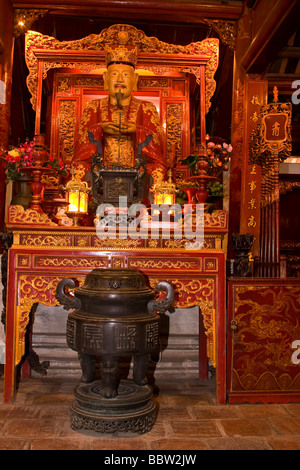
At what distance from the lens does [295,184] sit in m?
6.15

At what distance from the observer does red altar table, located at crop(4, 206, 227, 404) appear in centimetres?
296

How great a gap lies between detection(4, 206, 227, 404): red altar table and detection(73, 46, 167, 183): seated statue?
1.11 meters

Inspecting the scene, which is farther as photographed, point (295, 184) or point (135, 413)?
point (295, 184)

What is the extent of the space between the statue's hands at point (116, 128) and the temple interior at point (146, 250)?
25 millimetres

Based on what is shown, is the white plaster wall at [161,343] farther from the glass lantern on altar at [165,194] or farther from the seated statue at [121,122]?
the seated statue at [121,122]

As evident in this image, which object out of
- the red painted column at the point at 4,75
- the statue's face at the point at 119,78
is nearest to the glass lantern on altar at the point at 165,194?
the statue's face at the point at 119,78

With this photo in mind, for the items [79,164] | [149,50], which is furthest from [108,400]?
[149,50]

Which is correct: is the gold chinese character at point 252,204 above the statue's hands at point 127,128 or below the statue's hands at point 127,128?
below

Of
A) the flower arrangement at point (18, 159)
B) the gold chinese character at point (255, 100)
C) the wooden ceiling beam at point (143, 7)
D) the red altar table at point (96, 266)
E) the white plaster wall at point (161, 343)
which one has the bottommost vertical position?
the white plaster wall at point (161, 343)

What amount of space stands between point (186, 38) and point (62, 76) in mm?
1979

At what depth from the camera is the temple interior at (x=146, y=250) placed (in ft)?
7.68

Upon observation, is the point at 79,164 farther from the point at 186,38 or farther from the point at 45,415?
the point at 186,38

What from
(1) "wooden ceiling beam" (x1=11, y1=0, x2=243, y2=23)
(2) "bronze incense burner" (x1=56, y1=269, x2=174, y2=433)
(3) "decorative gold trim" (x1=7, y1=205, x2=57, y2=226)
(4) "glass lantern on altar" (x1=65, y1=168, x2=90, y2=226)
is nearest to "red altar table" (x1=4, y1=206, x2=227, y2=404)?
(3) "decorative gold trim" (x1=7, y1=205, x2=57, y2=226)

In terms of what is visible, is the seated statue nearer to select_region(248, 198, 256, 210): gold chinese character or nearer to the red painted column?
the red painted column
